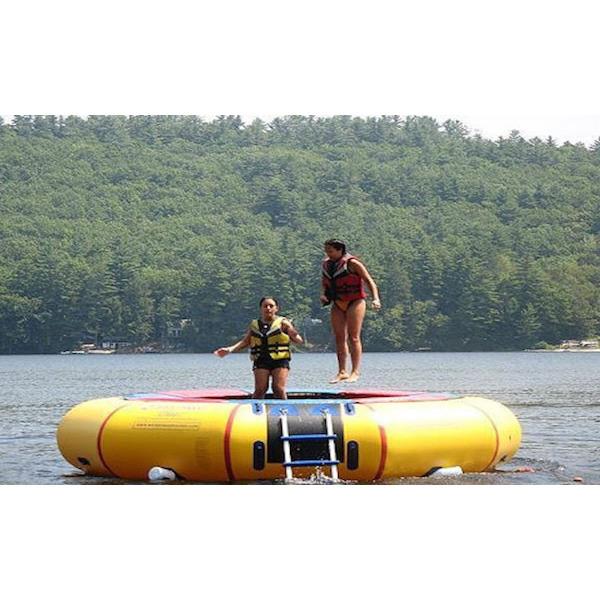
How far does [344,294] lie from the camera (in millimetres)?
13867

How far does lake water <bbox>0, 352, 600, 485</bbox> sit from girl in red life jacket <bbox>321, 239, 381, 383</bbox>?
1390 mm

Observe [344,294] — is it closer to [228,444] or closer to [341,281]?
[341,281]

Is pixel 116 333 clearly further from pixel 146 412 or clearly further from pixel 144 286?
pixel 146 412

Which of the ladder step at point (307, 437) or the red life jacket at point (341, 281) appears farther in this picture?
the red life jacket at point (341, 281)

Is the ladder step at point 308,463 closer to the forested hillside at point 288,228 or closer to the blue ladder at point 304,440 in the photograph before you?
the blue ladder at point 304,440

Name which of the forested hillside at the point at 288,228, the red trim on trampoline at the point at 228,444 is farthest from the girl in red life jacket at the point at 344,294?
the forested hillside at the point at 288,228

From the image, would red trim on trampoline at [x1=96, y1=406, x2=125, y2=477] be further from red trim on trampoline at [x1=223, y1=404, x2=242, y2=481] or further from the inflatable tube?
red trim on trampoline at [x1=223, y1=404, x2=242, y2=481]

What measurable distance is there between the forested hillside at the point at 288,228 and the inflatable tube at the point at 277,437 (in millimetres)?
47346

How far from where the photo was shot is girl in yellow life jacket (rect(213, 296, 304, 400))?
1371cm

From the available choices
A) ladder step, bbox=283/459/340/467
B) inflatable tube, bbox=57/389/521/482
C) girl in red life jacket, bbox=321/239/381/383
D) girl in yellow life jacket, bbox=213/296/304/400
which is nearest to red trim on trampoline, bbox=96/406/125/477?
inflatable tube, bbox=57/389/521/482

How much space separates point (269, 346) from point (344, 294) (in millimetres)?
831

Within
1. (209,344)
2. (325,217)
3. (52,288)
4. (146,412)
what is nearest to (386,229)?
(325,217)

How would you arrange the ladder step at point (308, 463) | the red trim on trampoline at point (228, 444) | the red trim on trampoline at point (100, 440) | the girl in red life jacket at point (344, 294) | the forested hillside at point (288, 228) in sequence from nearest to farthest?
the ladder step at point (308, 463) → the red trim on trampoline at point (228, 444) → the red trim on trampoline at point (100, 440) → the girl in red life jacket at point (344, 294) → the forested hillside at point (288, 228)

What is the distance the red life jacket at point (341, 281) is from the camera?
13.8 m
